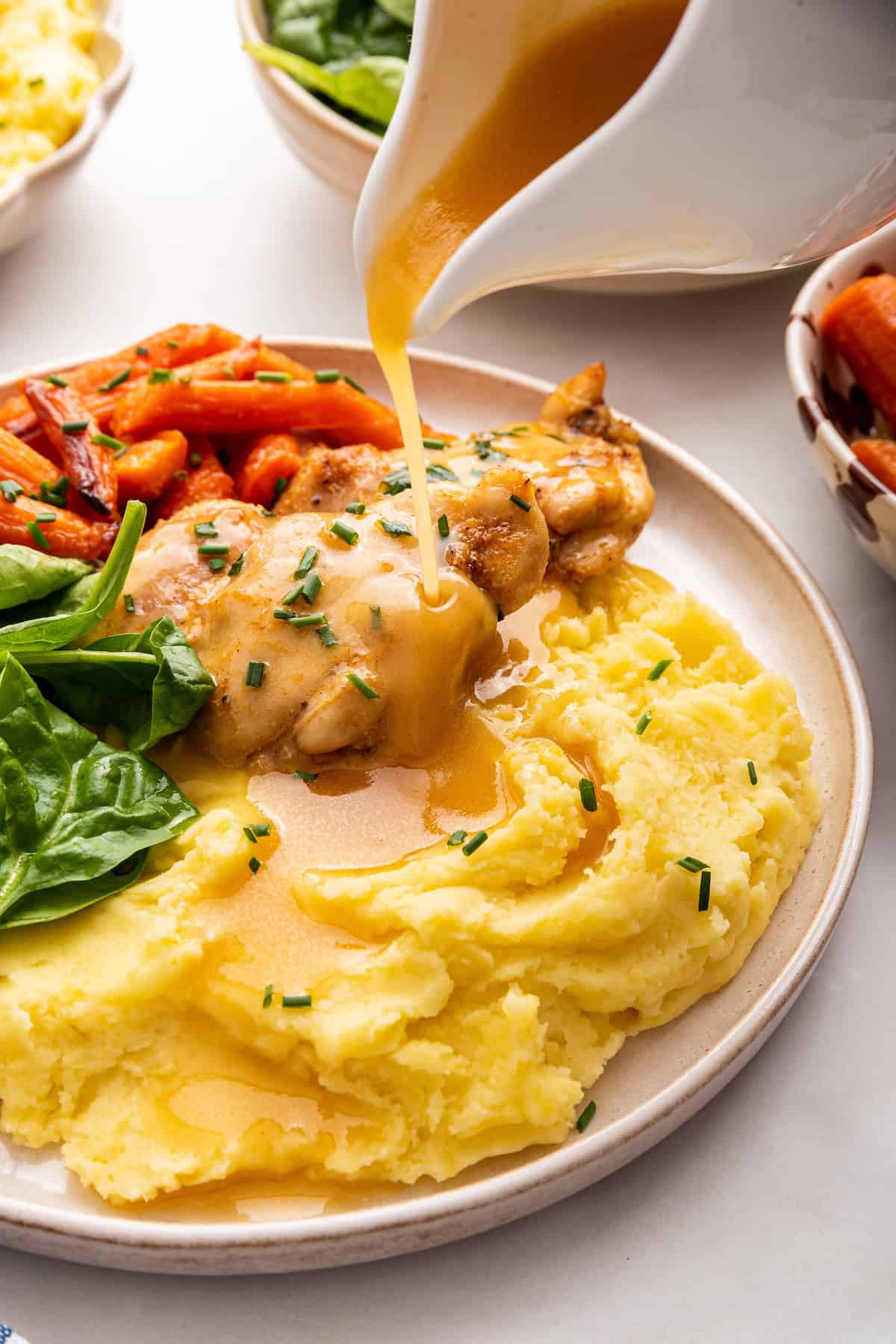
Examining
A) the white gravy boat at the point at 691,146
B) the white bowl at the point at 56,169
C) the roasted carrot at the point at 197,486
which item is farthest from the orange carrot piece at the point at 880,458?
the white bowl at the point at 56,169

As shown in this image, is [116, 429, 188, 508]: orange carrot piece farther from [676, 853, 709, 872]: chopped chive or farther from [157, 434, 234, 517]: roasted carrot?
[676, 853, 709, 872]: chopped chive

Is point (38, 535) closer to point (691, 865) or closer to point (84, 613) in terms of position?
point (84, 613)

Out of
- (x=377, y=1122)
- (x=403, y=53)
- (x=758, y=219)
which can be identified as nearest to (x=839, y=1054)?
(x=377, y=1122)

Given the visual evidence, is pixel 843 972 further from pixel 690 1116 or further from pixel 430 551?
pixel 430 551

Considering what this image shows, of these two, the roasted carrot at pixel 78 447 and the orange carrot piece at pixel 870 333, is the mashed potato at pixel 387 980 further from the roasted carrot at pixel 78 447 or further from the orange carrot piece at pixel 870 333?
the orange carrot piece at pixel 870 333

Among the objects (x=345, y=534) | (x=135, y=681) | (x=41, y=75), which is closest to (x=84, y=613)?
(x=135, y=681)

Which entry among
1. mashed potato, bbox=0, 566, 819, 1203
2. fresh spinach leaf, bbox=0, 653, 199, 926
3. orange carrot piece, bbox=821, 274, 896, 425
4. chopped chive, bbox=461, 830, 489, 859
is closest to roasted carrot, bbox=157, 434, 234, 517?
fresh spinach leaf, bbox=0, 653, 199, 926
